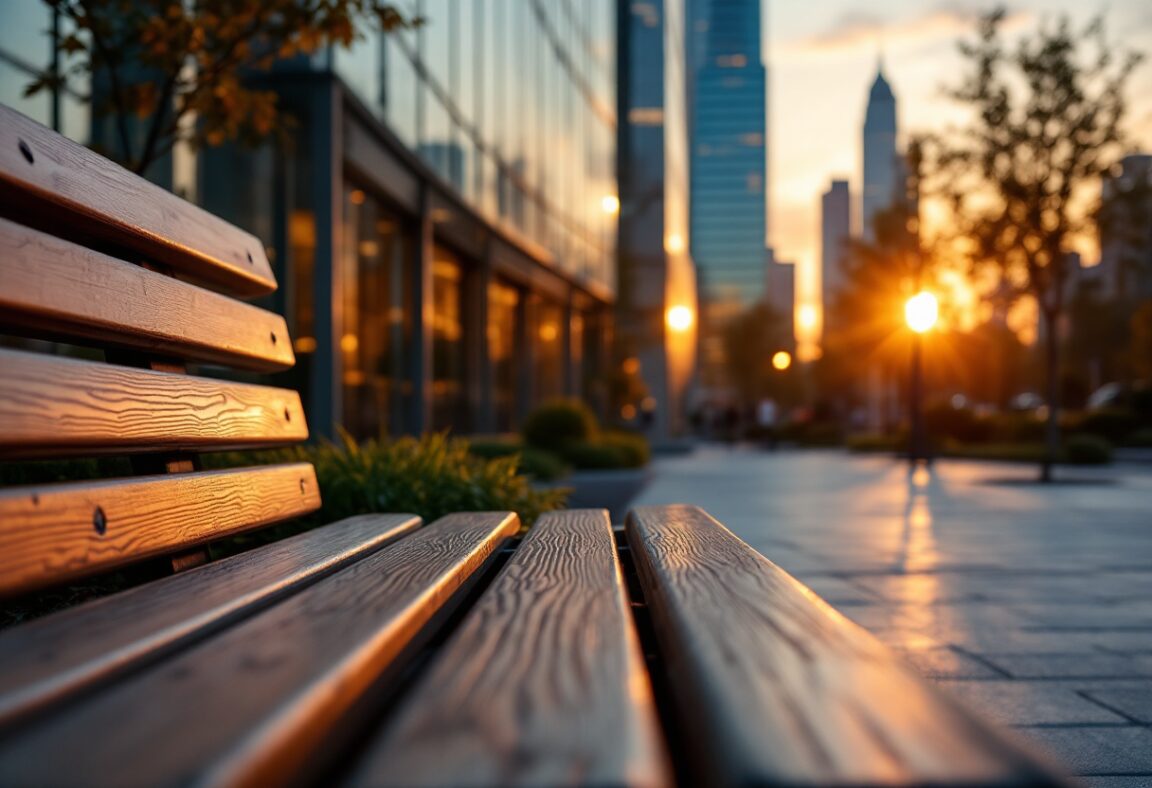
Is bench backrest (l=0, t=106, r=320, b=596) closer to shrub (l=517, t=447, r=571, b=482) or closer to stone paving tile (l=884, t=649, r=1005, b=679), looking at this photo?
stone paving tile (l=884, t=649, r=1005, b=679)

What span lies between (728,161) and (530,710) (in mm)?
174757

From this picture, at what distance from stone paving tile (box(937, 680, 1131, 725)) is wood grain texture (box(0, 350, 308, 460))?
233 centimetres

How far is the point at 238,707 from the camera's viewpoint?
92 cm

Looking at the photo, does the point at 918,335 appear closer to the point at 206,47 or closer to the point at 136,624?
the point at 206,47

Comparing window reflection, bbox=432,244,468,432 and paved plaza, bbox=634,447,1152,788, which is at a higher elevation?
window reflection, bbox=432,244,468,432

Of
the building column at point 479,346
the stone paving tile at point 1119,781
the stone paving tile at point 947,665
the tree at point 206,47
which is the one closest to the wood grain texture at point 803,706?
the stone paving tile at point 1119,781

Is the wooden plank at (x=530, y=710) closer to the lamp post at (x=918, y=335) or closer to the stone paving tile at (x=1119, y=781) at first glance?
the stone paving tile at (x=1119, y=781)

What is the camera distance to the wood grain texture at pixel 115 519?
145 cm

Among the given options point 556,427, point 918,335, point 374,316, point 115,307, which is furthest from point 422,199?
point 115,307

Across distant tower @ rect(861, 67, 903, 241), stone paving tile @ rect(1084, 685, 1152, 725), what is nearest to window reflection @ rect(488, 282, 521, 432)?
stone paving tile @ rect(1084, 685, 1152, 725)

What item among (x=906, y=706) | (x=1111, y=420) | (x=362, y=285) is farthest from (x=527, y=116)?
(x=906, y=706)

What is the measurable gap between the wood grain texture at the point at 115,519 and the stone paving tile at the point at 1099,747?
218cm

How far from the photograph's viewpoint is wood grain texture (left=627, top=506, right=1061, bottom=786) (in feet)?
2.43

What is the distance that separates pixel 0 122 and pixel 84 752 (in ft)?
4.23
